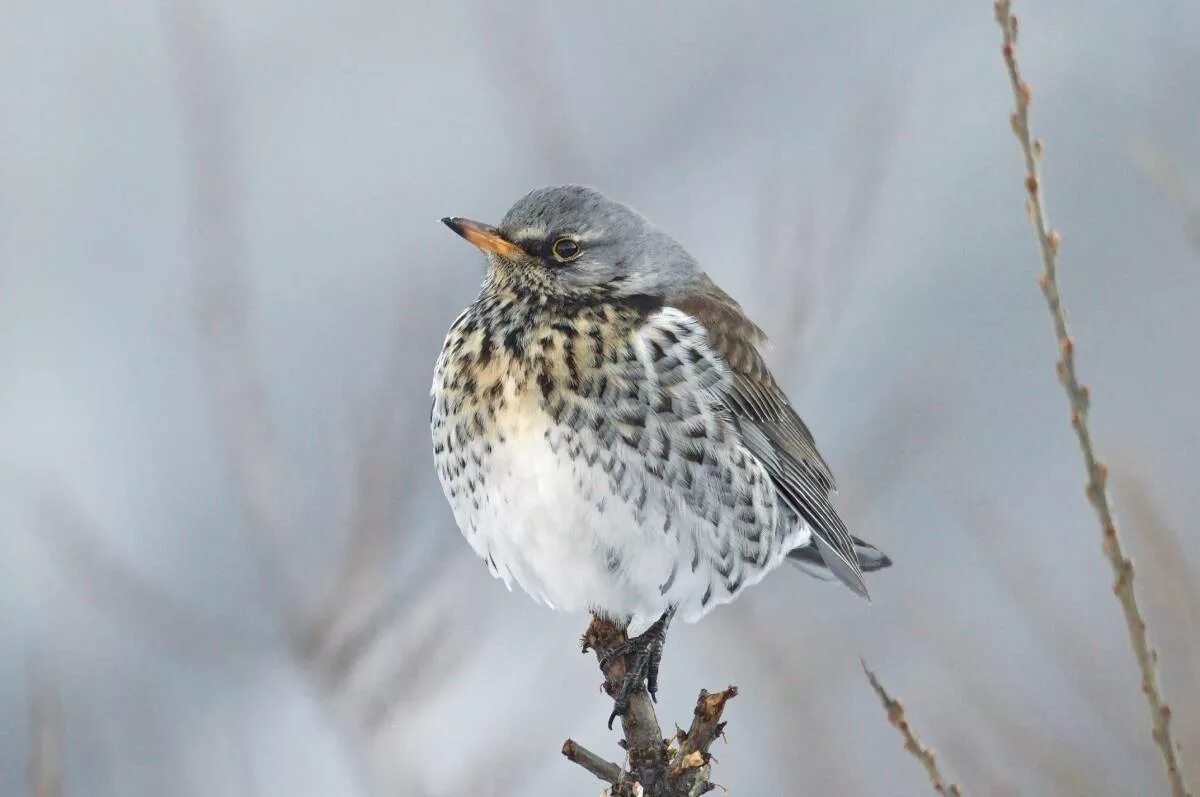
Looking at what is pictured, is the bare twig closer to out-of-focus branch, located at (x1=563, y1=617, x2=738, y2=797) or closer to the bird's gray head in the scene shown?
out-of-focus branch, located at (x1=563, y1=617, x2=738, y2=797)

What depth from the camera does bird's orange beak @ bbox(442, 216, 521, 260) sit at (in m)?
4.55

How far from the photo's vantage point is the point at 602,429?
4.54 m

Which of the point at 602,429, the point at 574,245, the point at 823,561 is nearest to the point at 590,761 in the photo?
the point at 602,429

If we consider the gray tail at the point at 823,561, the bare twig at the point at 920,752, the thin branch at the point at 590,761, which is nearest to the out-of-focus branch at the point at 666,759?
the thin branch at the point at 590,761

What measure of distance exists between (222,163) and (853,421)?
4671 millimetres

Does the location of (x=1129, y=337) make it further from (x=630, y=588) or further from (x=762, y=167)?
(x=630, y=588)

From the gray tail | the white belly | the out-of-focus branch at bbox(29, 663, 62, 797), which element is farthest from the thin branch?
the gray tail

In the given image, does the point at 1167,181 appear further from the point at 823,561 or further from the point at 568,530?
the point at 823,561

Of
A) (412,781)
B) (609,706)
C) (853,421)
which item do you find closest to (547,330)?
(412,781)

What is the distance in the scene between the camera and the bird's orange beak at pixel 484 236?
14.9ft

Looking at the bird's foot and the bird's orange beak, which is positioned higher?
the bird's orange beak

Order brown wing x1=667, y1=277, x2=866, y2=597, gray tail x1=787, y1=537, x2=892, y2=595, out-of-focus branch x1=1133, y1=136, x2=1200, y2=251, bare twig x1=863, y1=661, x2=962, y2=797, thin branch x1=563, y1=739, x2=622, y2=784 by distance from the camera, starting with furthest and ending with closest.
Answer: gray tail x1=787, y1=537, x2=892, y2=595
brown wing x1=667, y1=277, x2=866, y2=597
thin branch x1=563, y1=739, x2=622, y2=784
out-of-focus branch x1=1133, y1=136, x2=1200, y2=251
bare twig x1=863, y1=661, x2=962, y2=797

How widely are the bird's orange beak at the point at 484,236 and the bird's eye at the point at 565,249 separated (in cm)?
12

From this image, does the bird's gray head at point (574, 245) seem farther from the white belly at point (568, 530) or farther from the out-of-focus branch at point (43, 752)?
the out-of-focus branch at point (43, 752)
